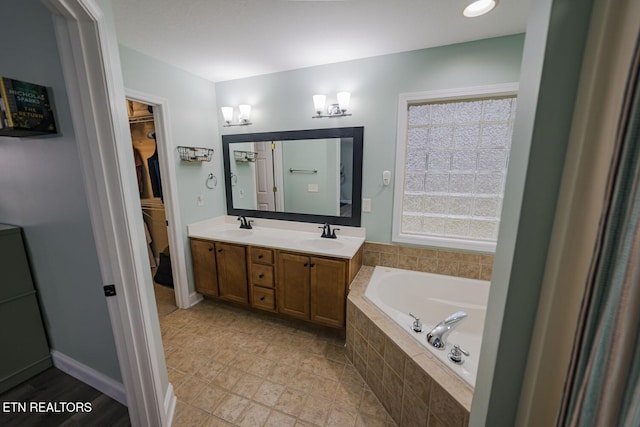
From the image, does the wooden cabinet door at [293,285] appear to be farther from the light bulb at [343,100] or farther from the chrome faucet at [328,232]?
the light bulb at [343,100]

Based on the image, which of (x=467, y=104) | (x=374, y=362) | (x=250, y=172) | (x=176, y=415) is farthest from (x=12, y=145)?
(x=467, y=104)

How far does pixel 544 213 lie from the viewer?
0.61 m

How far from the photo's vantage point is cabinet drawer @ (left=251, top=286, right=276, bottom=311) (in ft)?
7.46

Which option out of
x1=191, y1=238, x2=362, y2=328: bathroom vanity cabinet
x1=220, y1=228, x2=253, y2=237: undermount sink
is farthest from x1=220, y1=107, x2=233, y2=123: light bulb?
x1=191, y1=238, x2=362, y2=328: bathroom vanity cabinet

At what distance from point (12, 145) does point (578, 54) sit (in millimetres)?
2646

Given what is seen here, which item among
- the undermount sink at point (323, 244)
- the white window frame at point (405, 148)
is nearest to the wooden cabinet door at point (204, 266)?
the undermount sink at point (323, 244)

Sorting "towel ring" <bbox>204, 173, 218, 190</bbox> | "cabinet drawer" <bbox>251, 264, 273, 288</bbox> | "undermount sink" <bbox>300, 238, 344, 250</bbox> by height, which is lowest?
"cabinet drawer" <bbox>251, 264, 273, 288</bbox>

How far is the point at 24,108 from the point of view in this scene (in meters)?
1.14

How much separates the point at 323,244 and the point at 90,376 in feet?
6.38

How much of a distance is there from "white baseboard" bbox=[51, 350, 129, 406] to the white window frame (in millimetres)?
2333

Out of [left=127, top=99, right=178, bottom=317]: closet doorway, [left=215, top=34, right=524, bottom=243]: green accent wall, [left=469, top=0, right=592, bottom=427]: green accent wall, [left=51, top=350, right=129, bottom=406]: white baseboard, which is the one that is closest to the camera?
[left=469, top=0, right=592, bottom=427]: green accent wall

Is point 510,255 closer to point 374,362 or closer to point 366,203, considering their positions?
point 374,362

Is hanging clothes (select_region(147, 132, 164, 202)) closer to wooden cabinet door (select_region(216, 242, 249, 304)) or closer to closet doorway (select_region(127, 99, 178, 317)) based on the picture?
closet doorway (select_region(127, 99, 178, 317))

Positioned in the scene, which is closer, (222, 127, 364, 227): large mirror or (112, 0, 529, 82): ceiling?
(112, 0, 529, 82): ceiling
